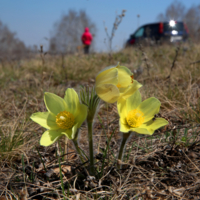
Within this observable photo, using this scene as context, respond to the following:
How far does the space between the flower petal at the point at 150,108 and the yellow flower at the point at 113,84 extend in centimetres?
17

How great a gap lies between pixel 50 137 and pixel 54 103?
21 cm

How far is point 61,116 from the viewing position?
3.14ft

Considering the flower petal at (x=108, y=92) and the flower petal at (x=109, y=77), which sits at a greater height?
the flower petal at (x=109, y=77)

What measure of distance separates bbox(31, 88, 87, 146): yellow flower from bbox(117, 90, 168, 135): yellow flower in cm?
20

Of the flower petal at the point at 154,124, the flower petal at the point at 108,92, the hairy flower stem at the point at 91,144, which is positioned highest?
the flower petal at the point at 108,92

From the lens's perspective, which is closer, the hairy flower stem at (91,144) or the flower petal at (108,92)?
the flower petal at (108,92)

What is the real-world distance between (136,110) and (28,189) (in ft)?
2.49

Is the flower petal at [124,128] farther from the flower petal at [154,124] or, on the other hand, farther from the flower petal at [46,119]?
the flower petal at [46,119]

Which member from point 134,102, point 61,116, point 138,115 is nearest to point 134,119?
point 138,115

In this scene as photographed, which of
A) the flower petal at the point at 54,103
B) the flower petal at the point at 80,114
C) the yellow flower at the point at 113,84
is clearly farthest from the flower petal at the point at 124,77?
the flower petal at the point at 54,103

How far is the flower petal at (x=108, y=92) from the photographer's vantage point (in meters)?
0.84

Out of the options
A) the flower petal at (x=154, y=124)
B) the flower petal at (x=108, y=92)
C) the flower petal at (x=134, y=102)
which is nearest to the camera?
the flower petal at (x=108, y=92)

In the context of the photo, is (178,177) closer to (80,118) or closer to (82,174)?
(82,174)

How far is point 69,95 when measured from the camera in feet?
3.32
